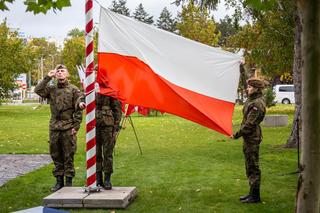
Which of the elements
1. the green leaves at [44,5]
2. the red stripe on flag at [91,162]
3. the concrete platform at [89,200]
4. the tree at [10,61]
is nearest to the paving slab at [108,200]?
the concrete platform at [89,200]

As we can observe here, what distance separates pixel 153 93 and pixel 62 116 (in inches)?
75.2

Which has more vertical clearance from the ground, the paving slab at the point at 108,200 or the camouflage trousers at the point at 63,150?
the camouflage trousers at the point at 63,150

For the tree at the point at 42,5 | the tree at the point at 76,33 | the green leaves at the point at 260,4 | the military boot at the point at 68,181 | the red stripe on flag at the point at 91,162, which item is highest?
the tree at the point at 76,33

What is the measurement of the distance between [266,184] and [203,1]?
8995mm

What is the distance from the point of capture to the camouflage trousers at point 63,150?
31.7 ft

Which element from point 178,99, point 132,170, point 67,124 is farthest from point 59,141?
point 132,170

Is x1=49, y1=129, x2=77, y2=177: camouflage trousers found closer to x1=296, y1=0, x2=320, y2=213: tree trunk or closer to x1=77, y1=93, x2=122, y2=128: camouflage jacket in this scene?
x1=77, y1=93, x2=122, y2=128: camouflage jacket

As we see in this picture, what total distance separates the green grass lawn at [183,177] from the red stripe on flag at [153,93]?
147cm

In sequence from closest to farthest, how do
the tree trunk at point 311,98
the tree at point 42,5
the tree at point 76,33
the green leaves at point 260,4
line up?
1. the tree trunk at point 311,98
2. the green leaves at point 260,4
3. the tree at point 42,5
4. the tree at point 76,33

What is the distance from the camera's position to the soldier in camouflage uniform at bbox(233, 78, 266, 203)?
8625 millimetres

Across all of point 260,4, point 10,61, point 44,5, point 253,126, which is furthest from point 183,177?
point 10,61

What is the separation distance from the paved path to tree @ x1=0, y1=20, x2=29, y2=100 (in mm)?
26628

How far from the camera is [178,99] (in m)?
8.66

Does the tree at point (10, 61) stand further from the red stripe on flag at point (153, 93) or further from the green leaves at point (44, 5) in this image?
the green leaves at point (44, 5)
